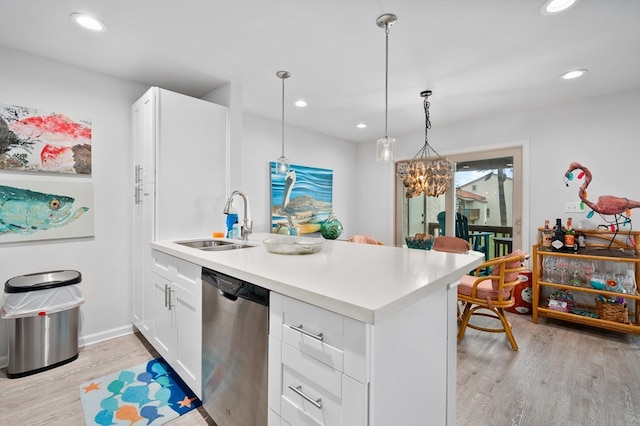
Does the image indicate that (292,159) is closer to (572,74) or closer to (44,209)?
(44,209)

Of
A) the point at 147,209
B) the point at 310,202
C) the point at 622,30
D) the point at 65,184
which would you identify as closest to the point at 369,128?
the point at 310,202

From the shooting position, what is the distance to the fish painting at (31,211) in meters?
2.16

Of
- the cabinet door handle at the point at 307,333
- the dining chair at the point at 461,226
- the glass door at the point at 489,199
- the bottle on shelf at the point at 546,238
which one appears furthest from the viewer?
the dining chair at the point at 461,226

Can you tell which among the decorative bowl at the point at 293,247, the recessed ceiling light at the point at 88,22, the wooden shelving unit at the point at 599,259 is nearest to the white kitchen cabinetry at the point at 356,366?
the decorative bowl at the point at 293,247

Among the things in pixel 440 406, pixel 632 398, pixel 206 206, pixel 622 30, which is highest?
pixel 622 30

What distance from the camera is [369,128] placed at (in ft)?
14.5

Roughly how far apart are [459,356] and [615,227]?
2.20 metres

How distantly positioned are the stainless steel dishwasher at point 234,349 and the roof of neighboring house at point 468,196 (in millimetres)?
3824

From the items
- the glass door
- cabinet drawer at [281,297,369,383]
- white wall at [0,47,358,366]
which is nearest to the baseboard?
white wall at [0,47,358,366]

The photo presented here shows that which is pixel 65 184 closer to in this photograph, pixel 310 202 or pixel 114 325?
pixel 114 325

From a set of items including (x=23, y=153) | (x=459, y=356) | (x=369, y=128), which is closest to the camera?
(x=23, y=153)

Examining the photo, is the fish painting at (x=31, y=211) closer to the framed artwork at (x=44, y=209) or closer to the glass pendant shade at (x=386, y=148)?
the framed artwork at (x=44, y=209)

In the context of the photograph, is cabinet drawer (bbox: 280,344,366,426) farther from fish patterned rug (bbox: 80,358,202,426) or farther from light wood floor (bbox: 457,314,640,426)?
light wood floor (bbox: 457,314,640,426)

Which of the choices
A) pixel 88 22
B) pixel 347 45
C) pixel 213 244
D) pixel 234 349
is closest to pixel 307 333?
pixel 234 349
